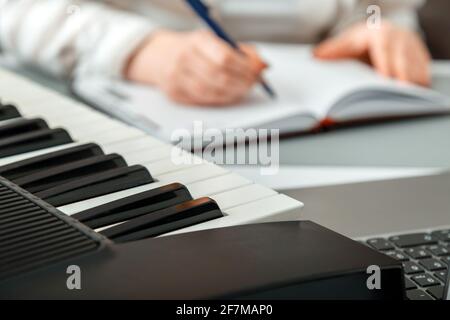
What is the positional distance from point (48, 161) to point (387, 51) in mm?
615

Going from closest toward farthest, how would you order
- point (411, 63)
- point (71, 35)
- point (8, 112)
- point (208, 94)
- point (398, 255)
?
point (398, 255), point (8, 112), point (208, 94), point (411, 63), point (71, 35)

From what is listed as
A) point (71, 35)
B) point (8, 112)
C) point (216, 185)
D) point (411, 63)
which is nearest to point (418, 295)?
point (216, 185)

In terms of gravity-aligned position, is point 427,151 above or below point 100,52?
below

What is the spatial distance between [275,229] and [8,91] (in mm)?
391

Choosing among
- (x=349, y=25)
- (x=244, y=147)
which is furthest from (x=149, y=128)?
(x=349, y=25)

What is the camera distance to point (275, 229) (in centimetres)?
30

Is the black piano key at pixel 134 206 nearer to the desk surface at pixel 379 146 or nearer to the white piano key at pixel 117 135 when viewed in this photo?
the white piano key at pixel 117 135

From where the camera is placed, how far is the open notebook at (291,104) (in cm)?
72

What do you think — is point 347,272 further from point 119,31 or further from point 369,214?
point 119,31

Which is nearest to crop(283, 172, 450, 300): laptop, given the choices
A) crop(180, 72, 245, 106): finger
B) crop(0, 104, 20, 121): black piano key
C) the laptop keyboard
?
the laptop keyboard

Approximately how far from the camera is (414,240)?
0.44 meters

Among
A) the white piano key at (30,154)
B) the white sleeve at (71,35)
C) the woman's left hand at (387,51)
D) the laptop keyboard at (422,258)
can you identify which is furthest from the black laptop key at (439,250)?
the white sleeve at (71,35)

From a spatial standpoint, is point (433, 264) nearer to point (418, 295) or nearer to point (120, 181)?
point (418, 295)
